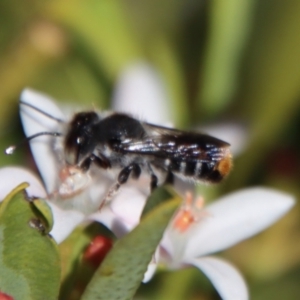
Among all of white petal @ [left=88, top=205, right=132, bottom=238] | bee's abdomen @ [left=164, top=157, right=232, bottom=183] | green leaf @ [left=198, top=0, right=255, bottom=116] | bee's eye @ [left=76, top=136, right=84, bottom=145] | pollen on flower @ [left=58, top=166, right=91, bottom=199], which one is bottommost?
white petal @ [left=88, top=205, right=132, bottom=238]

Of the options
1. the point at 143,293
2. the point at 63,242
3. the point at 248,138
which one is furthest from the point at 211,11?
the point at 63,242

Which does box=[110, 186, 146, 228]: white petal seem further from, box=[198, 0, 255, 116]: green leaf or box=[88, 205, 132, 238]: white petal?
box=[198, 0, 255, 116]: green leaf

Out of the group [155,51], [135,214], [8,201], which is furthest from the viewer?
[155,51]

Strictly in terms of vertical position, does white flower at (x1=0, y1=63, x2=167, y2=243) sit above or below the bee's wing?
below

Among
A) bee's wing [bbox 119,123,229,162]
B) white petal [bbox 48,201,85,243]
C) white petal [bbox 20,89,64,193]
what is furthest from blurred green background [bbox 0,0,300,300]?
white petal [bbox 48,201,85,243]

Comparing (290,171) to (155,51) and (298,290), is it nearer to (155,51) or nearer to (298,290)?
(298,290)

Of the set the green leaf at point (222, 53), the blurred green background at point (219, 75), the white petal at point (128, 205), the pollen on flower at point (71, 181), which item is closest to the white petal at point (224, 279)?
the white petal at point (128, 205)

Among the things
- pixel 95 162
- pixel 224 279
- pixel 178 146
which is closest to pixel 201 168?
pixel 178 146

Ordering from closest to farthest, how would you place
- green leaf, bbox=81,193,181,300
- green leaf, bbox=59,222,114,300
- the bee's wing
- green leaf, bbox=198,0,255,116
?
green leaf, bbox=81,193,181,300 → green leaf, bbox=59,222,114,300 → the bee's wing → green leaf, bbox=198,0,255,116

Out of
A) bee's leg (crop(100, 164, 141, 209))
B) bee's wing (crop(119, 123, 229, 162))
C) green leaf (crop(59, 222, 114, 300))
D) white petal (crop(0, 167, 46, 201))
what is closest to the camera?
green leaf (crop(59, 222, 114, 300))
